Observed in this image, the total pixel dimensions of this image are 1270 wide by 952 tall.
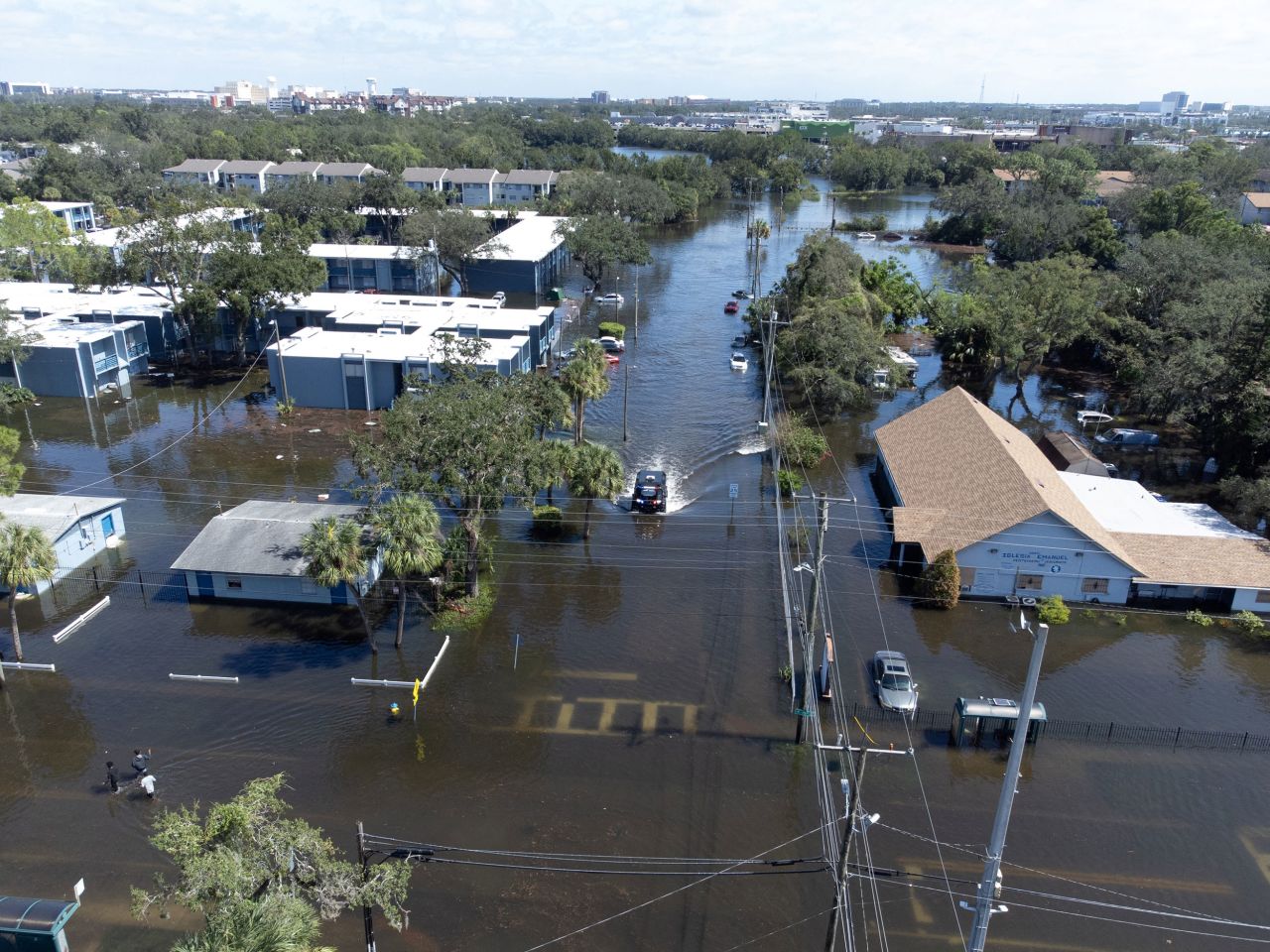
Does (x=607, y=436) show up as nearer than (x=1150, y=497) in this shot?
No

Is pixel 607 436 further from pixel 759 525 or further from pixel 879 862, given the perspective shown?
pixel 879 862

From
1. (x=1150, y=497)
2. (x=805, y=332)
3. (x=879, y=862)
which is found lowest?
(x=879, y=862)

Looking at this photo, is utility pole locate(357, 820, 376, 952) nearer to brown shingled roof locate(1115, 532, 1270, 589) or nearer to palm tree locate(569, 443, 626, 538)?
palm tree locate(569, 443, 626, 538)

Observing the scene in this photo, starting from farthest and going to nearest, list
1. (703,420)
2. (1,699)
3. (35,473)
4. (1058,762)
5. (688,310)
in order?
1. (688,310)
2. (703,420)
3. (35,473)
4. (1,699)
5. (1058,762)

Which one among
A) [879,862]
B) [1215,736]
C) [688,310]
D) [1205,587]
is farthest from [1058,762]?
[688,310]

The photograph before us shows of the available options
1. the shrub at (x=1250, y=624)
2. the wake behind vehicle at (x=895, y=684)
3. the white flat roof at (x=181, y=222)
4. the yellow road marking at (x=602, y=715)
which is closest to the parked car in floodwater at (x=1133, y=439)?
the shrub at (x=1250, y=624)

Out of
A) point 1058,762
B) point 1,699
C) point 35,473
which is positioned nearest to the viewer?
point 1058,762

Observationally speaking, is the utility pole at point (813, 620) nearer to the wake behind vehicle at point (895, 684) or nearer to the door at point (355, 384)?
the wake behind vehicle at point (895, 684)
